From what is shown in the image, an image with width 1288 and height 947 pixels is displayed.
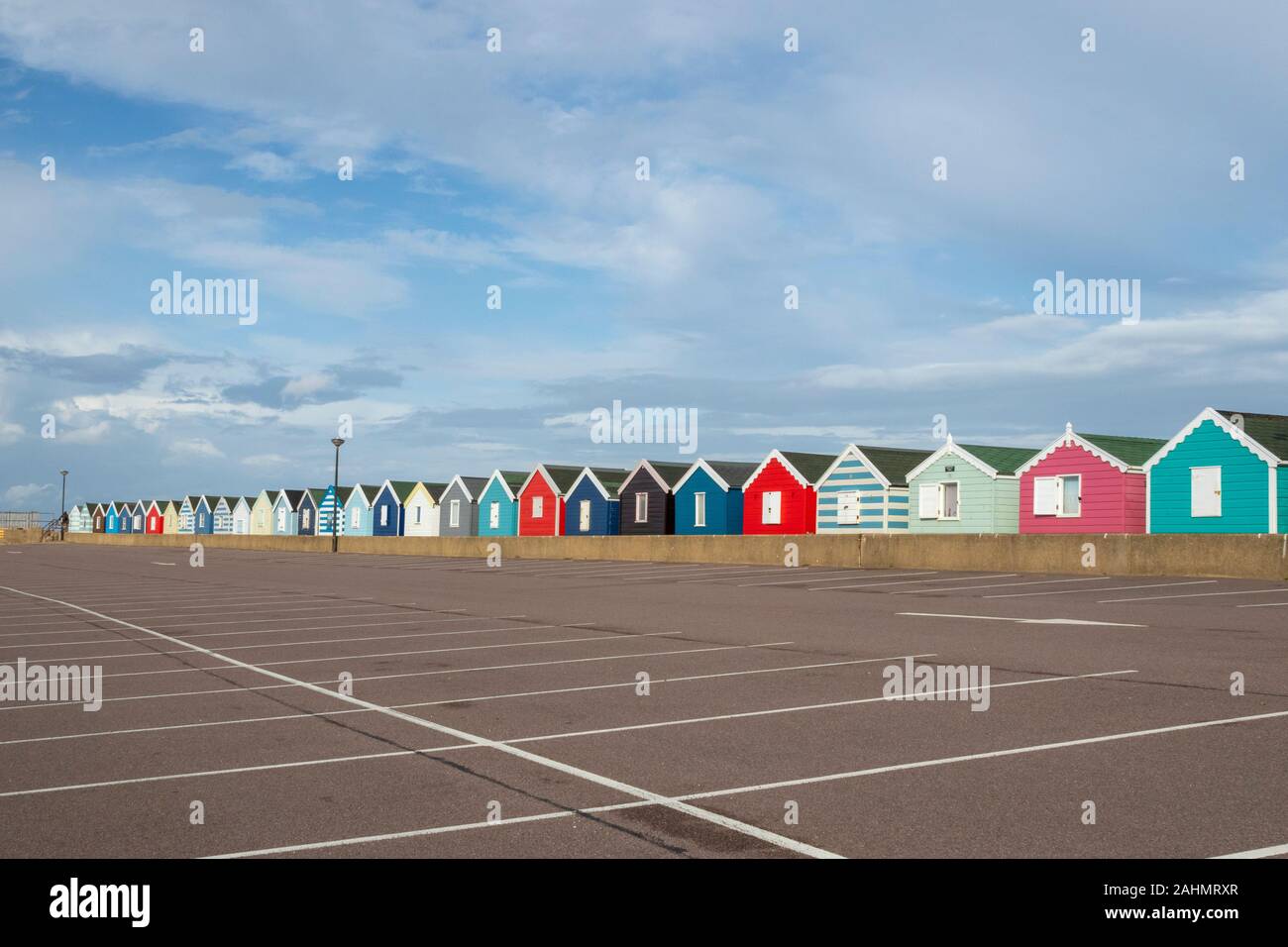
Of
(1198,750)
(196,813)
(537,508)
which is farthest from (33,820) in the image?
(537,508)

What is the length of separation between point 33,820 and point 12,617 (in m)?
17.6

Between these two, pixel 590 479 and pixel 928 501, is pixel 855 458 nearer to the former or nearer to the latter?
pixel 928 501

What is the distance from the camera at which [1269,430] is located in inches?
1291

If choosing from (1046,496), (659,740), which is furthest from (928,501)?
(659,740)

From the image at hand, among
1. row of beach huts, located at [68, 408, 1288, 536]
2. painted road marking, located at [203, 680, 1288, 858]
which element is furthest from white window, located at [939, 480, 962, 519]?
painted road marking, located at [203, 680, 1288, 858]

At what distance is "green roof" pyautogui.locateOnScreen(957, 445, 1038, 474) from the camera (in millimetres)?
42188

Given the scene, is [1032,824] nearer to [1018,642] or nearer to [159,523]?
[1018,642]

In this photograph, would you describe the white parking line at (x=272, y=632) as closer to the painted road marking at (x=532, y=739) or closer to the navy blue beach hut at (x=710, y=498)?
the painted road marking at (x=532, y=739)

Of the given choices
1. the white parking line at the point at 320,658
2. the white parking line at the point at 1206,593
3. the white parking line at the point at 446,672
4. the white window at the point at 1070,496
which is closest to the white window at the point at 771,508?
the white window at the point at 1070,496

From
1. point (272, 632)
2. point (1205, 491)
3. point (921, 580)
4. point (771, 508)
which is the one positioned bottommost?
point (272, 632)

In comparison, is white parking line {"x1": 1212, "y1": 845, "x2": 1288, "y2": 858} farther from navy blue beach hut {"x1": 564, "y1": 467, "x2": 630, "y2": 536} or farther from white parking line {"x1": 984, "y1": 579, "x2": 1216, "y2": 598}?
navy blue beach hut {"x1": 564, "y1": 467, "x2": 630, "y2": 536}

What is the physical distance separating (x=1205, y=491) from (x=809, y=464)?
63.1 feet

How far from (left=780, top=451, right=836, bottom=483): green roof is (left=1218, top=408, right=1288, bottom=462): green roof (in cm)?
1891
